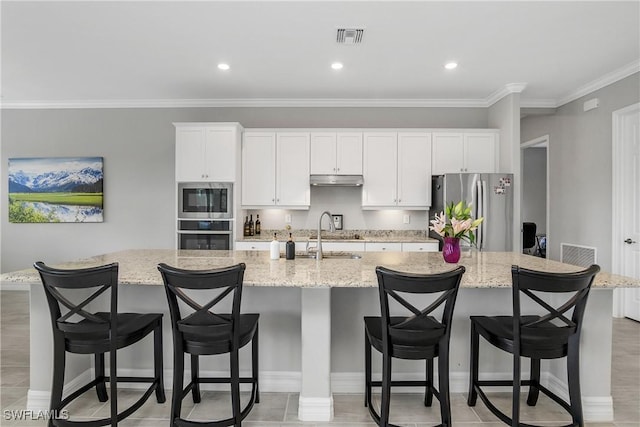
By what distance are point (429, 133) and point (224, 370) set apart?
3.71m

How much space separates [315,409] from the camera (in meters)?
2.10

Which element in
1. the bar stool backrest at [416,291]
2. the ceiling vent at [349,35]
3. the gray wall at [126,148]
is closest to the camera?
the bar stool backrest at [416,291]

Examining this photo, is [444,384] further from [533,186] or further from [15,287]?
[533,186]

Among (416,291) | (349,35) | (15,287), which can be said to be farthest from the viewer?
(15,287)

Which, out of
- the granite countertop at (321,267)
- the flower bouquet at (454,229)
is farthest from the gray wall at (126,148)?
the flower bouquet at (454,229)

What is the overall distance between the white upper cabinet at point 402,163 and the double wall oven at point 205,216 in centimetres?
Answer: 187

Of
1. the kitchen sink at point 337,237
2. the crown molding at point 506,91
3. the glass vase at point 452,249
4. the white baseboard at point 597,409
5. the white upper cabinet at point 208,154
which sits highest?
the crown molding at point 506,91

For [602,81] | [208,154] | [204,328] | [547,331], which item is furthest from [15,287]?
[602,81]

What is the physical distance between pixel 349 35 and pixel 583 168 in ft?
11.7

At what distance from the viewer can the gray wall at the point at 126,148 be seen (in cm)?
495

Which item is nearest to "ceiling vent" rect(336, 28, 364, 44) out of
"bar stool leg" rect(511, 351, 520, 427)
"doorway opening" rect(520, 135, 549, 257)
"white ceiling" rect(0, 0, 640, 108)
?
"white ceiling" rect(0, 0, 640, 108)

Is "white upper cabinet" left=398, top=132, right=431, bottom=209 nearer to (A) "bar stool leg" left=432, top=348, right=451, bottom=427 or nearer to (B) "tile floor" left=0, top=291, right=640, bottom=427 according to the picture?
(B) "tile floor" left=0, top=291, right=640, bottom=427

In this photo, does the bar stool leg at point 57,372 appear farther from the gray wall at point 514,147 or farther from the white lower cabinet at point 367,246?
the gray wall at point 514,147

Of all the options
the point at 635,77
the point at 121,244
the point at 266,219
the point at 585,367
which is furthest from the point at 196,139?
the point at 635,77
